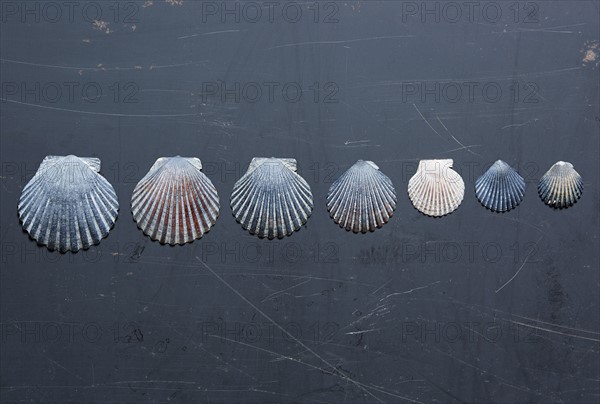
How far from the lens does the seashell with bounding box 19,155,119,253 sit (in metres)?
1.59

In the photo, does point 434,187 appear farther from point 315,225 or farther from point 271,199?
point 271,199

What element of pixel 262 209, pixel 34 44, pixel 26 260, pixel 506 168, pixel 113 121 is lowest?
pixel 26 260

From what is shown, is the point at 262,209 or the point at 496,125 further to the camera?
the point at 496,125

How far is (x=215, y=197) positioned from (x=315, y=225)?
13.0 inches

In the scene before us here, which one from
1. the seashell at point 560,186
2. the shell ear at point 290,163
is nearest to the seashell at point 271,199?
the shell ear at point 290,163

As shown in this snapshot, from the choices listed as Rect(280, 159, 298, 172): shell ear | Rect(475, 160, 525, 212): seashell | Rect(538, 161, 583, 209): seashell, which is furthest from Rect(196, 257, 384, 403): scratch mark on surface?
Rect(538, 161, 583, 209): seashell

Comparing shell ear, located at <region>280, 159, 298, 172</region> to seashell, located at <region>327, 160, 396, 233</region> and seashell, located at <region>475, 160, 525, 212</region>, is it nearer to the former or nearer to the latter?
seashell, located at <region>327, 160, 396, 233</region>

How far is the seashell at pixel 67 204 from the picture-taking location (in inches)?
62.8

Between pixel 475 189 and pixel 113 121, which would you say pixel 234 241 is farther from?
pixel 475 189

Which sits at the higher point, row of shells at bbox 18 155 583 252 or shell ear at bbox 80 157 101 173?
shell ear at bbox 80 157 101 173

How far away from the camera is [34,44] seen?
168 centimetres

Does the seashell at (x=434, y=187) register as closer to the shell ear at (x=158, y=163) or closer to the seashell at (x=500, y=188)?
Result: the seashell at (x=500, y=188)

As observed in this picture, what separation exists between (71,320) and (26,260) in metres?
0.23

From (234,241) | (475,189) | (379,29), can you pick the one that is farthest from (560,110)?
(234,241)
